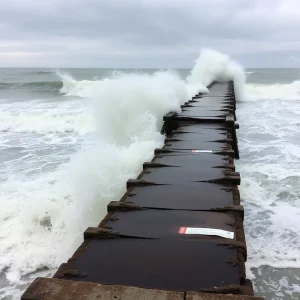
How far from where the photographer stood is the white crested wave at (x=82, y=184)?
4188mm

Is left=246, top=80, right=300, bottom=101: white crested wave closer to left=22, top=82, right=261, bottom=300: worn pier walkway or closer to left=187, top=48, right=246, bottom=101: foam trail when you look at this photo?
left=187, top=48, right=246, bottom=101: foam trail

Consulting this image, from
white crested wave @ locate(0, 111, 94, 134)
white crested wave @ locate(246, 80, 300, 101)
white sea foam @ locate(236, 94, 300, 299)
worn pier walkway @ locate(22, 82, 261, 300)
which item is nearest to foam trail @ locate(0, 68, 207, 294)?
worn pier walkway @ locate(22, 82, 261, 300)

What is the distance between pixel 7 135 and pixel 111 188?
926cm

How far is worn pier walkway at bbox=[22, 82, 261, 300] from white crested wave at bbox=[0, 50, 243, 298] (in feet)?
3.01

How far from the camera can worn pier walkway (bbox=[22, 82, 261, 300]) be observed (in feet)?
5.86

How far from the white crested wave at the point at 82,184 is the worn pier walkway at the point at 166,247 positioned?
918mm

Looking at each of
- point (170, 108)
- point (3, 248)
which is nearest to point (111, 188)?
point (3, 248)

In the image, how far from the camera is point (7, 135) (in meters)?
12.4

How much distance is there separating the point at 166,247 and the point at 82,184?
2.38 meters

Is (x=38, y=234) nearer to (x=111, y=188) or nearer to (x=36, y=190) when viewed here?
(x=111, y=188)

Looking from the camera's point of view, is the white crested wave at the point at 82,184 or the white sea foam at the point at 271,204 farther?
the white crested wave at the point at 82,184

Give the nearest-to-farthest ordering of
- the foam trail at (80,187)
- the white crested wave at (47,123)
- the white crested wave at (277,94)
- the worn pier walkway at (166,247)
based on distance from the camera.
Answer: the worn pier walkway at (166,247) → the foam trail at (80,187) → the white crested wave at (47,123) → the white crested wave at (277,94)

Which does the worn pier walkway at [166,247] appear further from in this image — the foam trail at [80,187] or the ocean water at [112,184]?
the ocean water at [112,184]

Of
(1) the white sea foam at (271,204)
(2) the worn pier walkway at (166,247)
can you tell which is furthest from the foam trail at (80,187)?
(1) the white sea foam at (271,204)
